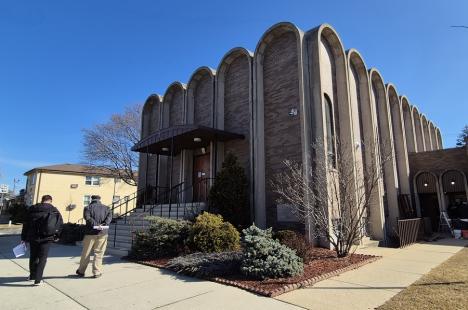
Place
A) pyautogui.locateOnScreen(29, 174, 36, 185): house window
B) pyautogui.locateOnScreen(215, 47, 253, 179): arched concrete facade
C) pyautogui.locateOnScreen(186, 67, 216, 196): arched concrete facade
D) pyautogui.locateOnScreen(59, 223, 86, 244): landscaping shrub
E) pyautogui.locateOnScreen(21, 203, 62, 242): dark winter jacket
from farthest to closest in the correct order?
pyautogui.locateOnScreen(29, 174, 36, 185): house window < pyautogui.locateOnScreen(186, 67, 216, 196): arched concrete facade < pyautogui.locateOnScreen(59, 223, 86, 244): landscaping shrub < pyautogui.locateOnScreen(215, 47, 253, 179): arched concrete facade < pyautogui.locateOnScreen(21, 203, 62, 242): dark winter jacket

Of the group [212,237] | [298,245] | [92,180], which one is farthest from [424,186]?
[92,180]

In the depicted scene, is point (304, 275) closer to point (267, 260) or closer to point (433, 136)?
point (267, 260)

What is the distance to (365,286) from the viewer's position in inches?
Result: 248

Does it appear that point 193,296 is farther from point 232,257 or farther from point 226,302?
point 232,257

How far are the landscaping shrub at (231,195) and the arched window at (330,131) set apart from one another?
10.9 ft

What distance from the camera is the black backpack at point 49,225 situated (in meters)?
6.64

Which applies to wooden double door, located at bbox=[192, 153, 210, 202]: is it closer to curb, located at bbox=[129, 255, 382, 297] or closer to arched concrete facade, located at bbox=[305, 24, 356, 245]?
arched concrete facade, located at bbox=[305, 24, 356, 245]

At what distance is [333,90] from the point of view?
14.1 m

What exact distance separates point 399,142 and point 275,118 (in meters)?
11.3

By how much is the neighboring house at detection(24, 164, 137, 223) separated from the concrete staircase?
23.1 metres

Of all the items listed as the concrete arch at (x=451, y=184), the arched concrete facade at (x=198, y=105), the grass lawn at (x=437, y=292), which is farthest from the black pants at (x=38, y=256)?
the concrete arch at (x=451, y=184)

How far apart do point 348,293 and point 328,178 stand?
17.3 feet

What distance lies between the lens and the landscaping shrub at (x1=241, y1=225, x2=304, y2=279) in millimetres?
6676

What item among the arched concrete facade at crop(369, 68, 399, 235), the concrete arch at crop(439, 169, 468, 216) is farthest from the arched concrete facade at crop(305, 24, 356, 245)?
the concrete arch at crop(439, 169, 468, 216)
